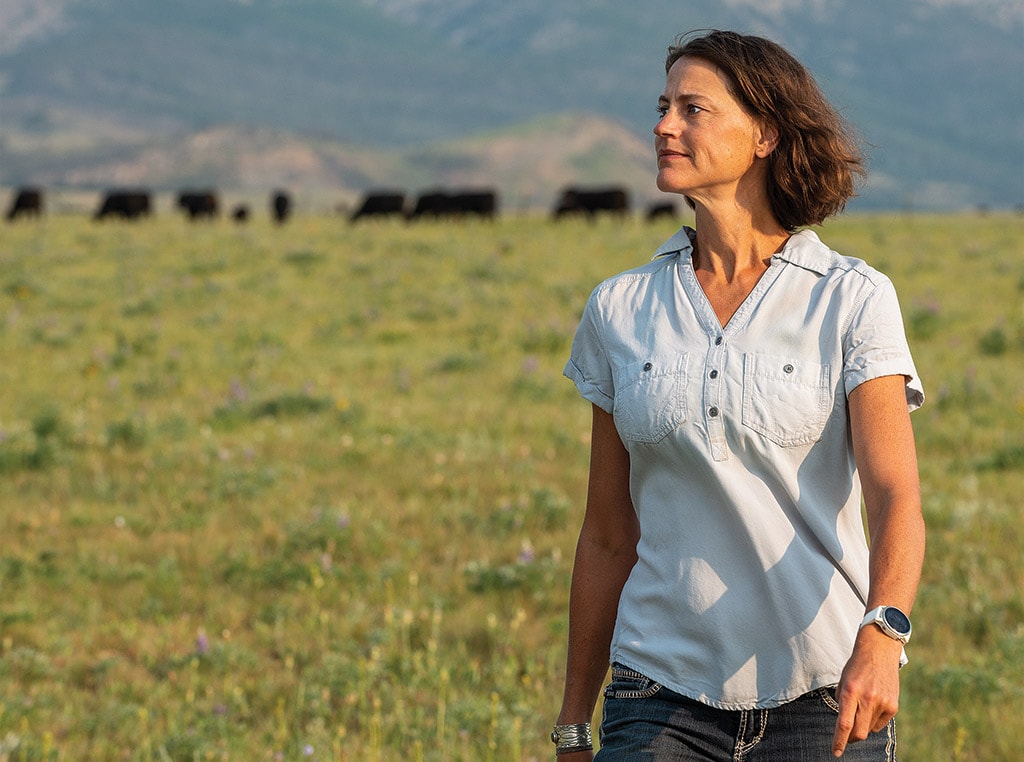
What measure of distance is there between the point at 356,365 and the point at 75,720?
9112 millimetres

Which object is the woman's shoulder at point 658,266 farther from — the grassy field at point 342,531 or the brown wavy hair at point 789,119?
the grassy field at point 342,531

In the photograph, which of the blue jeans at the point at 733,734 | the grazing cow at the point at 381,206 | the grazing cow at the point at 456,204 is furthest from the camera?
the grazing cow at the point at 381,206

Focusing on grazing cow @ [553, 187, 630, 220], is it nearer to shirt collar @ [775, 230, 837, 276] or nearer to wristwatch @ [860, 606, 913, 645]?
shirt collar @ [775, 230, 837, 276]

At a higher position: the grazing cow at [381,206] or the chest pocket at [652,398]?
the grazing cow at [381,206]

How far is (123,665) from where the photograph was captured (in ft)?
20.1

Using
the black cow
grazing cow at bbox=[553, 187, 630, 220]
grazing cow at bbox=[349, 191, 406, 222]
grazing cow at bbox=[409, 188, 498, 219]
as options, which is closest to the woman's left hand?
grazing cow at bbox=[409, 188, 498, 219]

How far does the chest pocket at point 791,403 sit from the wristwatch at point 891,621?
19.3 inches

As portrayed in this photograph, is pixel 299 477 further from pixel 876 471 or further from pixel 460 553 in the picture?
pixel 876 471

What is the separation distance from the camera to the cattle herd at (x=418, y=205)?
1786 inches

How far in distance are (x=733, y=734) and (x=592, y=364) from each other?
3.22ft

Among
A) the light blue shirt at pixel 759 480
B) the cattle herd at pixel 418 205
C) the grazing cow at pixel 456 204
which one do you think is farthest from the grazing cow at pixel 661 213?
the light blue shirt at pixel 759 480

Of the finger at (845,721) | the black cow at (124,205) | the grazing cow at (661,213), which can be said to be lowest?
the finger at (845,721)

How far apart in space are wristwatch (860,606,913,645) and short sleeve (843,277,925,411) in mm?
508

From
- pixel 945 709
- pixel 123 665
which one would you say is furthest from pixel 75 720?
pixel 945 709
